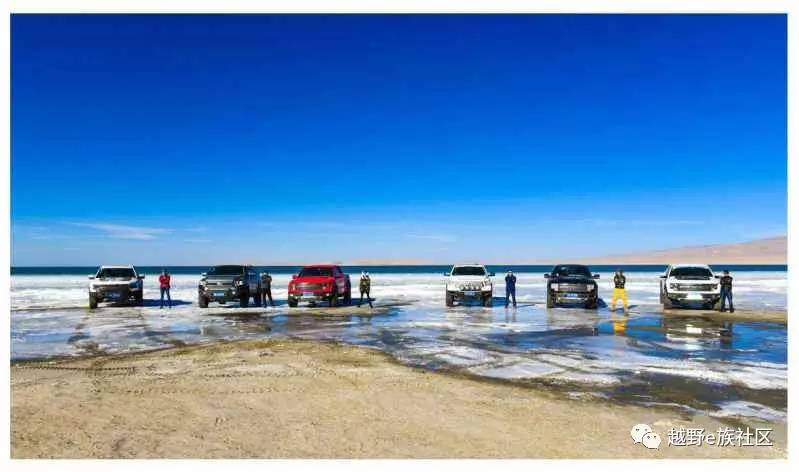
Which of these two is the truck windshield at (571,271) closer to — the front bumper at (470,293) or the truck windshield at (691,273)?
the front bumper at (470,293)

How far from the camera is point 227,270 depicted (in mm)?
25391

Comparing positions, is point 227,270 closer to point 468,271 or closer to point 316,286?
point 316,286

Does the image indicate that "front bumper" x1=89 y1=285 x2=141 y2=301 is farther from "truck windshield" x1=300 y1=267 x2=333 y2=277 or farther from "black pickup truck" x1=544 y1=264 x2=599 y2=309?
"black pickup truck" x1=544 y1=264 x2=599 y2=309

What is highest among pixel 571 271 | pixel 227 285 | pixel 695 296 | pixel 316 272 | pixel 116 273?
pixel 116 273

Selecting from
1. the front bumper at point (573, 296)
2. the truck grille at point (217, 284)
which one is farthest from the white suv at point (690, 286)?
the truck grille at point (217, 284)

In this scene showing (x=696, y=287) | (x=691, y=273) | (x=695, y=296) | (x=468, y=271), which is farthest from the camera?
(x=468, y=271)

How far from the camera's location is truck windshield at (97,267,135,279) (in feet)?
83.5

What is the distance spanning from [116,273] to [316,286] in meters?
10.0

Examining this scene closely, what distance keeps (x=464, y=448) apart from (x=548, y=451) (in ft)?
2.99

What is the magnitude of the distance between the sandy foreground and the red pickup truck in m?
13.2

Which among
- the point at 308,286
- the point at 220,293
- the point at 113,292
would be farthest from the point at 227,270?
the point at 113,292

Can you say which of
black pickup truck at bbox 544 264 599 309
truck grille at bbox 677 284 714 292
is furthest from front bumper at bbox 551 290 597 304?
truck grille at bbox 677 284 714 292

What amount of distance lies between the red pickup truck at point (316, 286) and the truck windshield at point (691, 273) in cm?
1449

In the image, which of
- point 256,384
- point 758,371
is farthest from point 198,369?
point 758,371
